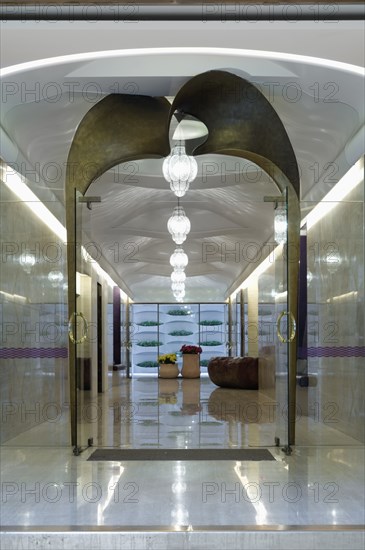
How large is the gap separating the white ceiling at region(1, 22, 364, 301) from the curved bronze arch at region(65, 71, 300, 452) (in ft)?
0.62

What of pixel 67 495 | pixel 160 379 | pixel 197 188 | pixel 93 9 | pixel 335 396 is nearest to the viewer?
pixel 67 495

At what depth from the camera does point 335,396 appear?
727cm

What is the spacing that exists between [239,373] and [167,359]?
5.46 m

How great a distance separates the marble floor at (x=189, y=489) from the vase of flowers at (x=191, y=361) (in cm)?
1256

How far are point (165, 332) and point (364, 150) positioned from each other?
15.7 m

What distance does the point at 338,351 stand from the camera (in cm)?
735

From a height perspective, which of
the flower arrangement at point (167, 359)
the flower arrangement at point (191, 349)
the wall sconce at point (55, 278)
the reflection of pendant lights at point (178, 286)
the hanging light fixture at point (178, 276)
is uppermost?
the hanging light fixture at point (178, 276)

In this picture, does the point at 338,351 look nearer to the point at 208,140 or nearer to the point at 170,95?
the point at 208,140

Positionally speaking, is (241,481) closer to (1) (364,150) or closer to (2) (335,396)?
(2) (335,396)

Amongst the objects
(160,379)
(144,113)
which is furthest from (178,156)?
(160,379)

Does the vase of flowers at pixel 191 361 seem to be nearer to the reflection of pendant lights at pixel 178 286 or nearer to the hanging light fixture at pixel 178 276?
the reflection of pendant lights at pixel 178 286

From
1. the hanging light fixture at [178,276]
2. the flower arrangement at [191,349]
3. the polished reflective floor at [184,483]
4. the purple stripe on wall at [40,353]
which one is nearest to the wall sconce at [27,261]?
the purple stripe on wall at [40,353]

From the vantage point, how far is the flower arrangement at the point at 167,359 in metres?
20.6

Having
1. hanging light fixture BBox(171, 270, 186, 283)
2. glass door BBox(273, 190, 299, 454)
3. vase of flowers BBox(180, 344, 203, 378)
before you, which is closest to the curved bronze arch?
glass door BBox(273, 190, 299, 454)
